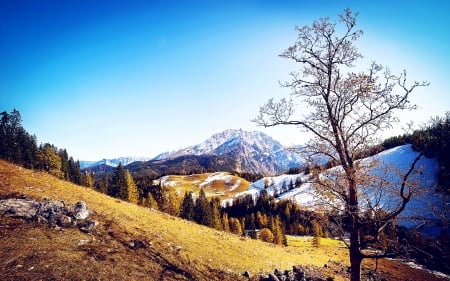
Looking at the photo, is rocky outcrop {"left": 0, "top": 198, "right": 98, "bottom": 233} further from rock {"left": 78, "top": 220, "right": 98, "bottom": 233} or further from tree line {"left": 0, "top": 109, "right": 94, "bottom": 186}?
tree line {"left": 0, "top": 109, "right": 94, "bottom": 186}

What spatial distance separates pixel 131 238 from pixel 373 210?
16.3m

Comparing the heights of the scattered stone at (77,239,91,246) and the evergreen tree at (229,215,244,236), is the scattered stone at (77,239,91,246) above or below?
above

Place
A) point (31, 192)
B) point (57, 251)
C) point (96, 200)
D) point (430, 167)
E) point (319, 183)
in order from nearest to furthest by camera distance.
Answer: point (319, 183)
point (57, 251)
point (31, 192)
point (96, 200)
point (430, 167)

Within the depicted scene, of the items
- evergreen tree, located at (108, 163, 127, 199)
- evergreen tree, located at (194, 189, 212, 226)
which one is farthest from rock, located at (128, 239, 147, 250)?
evergreen tree, located at (194, 189, 212, 226)

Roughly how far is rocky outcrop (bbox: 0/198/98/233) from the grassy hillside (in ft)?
2.14

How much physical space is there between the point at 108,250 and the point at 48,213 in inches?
213

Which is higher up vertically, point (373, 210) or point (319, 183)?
point (319, 183)

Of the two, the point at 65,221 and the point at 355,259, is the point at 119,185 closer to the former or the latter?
the point at 65,221

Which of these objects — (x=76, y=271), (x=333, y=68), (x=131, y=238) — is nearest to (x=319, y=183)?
(x=333, y=68)

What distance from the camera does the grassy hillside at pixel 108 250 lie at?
1422 cm

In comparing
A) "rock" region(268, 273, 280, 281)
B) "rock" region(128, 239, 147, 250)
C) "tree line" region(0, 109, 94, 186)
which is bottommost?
"rock" region(268, 273, 280, 281)

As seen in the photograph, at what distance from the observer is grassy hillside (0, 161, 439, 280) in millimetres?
14219

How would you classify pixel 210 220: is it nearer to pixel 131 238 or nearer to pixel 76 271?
pixel 131 238

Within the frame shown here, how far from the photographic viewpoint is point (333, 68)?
13602mm
